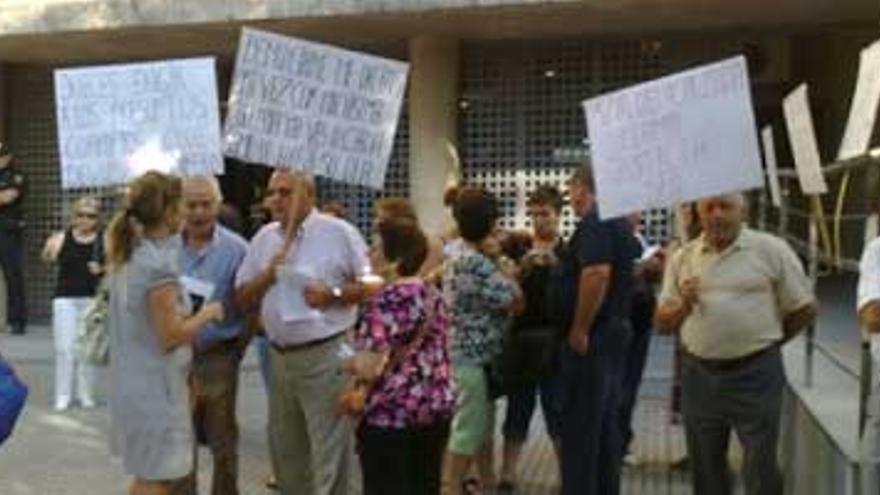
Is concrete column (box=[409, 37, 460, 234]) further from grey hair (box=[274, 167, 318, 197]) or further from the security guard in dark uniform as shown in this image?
grey hair (box=[274, 167, 318, 197])

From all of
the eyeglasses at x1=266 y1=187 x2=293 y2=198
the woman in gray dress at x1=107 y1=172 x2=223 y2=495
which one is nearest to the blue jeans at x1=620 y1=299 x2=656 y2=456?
the eyeglasses at x1=266 y1=187 x2=293 y2=198

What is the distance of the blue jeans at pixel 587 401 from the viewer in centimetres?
696

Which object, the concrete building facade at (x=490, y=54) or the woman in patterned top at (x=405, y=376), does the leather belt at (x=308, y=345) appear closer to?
the woman in patterned top at (x=405, y=376)

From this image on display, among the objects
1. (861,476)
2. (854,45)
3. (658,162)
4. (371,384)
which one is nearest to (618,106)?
(658,162)

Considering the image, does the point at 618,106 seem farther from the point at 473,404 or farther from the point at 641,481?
the point at 641,481

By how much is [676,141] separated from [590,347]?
1132 millimetres

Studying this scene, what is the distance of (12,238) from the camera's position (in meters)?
17.0

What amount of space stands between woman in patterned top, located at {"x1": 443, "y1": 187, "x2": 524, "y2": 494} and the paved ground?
71 centimetres

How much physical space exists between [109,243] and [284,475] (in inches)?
61.5

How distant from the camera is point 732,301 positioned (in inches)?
256

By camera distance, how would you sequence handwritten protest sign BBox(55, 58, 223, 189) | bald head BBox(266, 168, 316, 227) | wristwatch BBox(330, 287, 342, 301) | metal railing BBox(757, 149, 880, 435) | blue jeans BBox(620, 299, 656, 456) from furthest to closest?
blue jeans BBox(620, 299, 656, 456)
handwritten protest sign BBox(55, 58, 223, 189)
bald head BBox(266, 168, 316, 227)
wristwatch BBox(330, 287, 342, 301)
metal railing BBox(757, 149, 880, 435)

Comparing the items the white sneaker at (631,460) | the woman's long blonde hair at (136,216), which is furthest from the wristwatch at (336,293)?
the white sneaker at (631,460)

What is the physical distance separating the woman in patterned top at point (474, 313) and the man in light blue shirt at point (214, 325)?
1.08 m

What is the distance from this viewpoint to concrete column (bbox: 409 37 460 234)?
56.2 feet
